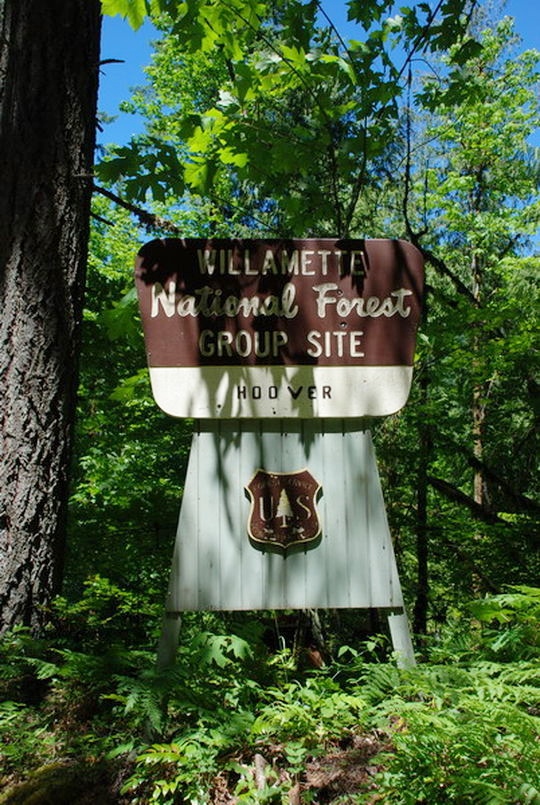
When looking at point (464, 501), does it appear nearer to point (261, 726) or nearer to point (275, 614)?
point (275, 614)

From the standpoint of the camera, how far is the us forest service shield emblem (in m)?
3.12

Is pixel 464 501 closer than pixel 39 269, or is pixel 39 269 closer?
pixel 39 269

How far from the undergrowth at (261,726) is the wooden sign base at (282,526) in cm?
28

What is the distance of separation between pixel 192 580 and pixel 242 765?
2.90 feet

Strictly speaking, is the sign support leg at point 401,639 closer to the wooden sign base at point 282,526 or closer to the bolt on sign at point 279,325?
the wooden sign base at point 282,526

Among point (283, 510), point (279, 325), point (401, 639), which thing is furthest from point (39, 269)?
point (401, 639)

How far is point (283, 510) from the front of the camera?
316 cm

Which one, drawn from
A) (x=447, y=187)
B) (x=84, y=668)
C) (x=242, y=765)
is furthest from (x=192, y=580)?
(x=447, y=187)

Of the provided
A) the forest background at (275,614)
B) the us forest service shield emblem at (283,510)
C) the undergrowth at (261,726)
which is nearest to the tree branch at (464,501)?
the forest background at (275,614)

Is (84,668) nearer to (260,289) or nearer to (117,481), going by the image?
(260,289)

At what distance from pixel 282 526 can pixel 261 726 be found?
94 cm

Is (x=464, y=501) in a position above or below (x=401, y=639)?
above

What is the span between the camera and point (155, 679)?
2.80m

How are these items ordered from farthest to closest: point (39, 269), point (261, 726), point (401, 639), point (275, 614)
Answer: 1. point (275, 614)
2. point (39, 269)
3. point (401, 639)
4. point (261, 726)
